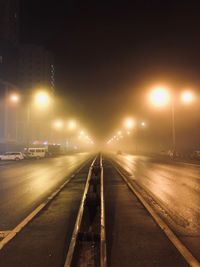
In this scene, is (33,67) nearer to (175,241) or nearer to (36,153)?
(36,153)

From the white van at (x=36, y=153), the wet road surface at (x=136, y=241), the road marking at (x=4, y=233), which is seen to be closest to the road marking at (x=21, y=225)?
the road marking at (x=4, y=233)

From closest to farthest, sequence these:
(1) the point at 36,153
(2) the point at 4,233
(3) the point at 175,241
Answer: (3) the point at 175,241 < (2) the point at 4,233 < (1) the point at 36,153

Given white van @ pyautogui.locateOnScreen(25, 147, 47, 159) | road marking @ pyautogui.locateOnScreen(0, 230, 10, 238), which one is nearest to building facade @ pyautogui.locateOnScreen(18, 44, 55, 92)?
white van @ pyautogui.locateOnScreen(25, 147, 47, 159)

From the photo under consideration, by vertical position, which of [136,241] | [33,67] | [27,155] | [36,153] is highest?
[33,67]

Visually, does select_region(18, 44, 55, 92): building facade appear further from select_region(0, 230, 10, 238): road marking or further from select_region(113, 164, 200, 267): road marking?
select_region(0, 230, 10, 238): road marking

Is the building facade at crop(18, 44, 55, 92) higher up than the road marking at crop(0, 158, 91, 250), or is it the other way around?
the building facade at crop(18, 44, 55, 92)

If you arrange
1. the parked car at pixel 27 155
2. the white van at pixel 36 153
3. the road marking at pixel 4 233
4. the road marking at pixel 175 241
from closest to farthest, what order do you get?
1. the road marking at pixel 175 241
2. the road marking at pixel 4 233
3. the parked car at pixel 27 155
4. the white van at pixel 36 153

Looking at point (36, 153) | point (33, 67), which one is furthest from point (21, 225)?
point (33, 67)

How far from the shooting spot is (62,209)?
37.5 ft

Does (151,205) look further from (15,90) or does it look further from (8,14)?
(8,14)

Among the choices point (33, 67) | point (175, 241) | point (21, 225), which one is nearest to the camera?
point (175, 241)

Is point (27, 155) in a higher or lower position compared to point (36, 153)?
lower

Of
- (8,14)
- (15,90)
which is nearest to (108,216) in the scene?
(15,90)

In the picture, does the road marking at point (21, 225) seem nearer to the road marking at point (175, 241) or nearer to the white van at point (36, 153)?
the road marking at point (175, 241)
